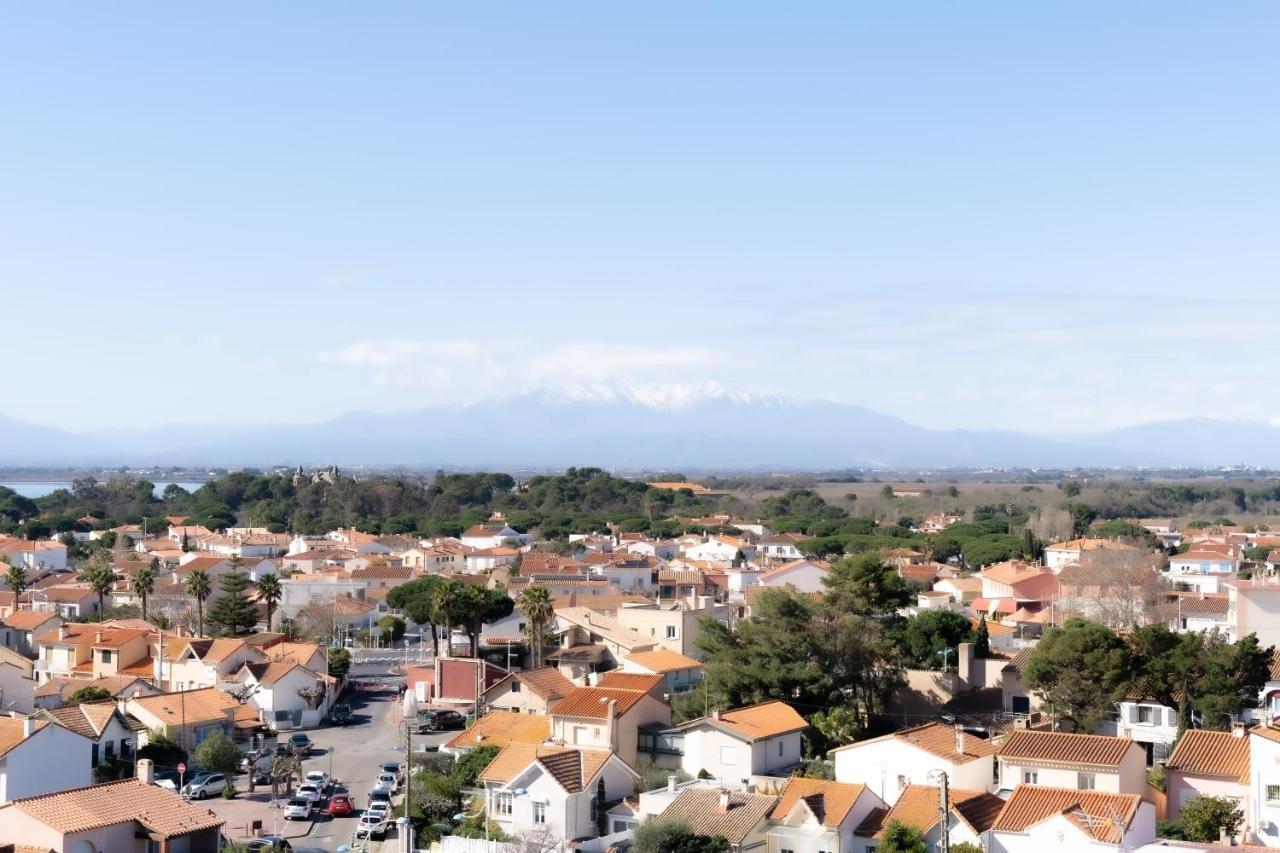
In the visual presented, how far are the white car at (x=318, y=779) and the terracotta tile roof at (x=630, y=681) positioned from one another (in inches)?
247

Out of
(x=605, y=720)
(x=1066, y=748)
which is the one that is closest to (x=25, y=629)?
(x=605, y=720)

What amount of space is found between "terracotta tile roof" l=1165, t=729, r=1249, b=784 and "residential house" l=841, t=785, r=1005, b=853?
3877 mm

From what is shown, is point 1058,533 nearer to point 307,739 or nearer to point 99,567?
point 99,567

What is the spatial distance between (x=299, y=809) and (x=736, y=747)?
8.63 meters

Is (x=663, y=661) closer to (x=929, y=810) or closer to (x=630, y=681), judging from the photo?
(x=630, y=681)

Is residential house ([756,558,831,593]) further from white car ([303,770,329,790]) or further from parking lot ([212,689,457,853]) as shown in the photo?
white car ([303,770,329,790])

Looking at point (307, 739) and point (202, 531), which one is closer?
point (307, 739)

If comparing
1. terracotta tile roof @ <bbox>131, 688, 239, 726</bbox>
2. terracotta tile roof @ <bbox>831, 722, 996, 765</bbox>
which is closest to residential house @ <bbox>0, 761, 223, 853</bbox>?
terracotta tile roof @ <bbox>131, 688, 239, 726</bbox>

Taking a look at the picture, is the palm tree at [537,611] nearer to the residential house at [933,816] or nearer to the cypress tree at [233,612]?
the cypress tree at [233,612]

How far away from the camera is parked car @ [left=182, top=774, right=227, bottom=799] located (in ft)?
107

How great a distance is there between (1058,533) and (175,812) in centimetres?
7859

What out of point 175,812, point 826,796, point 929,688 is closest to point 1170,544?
point 929,688

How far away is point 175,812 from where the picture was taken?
25.0 m

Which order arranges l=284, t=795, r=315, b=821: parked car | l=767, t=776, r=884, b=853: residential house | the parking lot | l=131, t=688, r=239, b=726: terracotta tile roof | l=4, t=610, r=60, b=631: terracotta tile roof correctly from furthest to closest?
1. l=4, t=610, r=60, b=631: terracotta tile roof
2. l=131, t=688, r=239, b=726: terracotta tile roof
3. l=284, t=795, r=315, b=821: parked car
4. the parking lot
5. l=767, t=776, r=884, b=853: residential house
